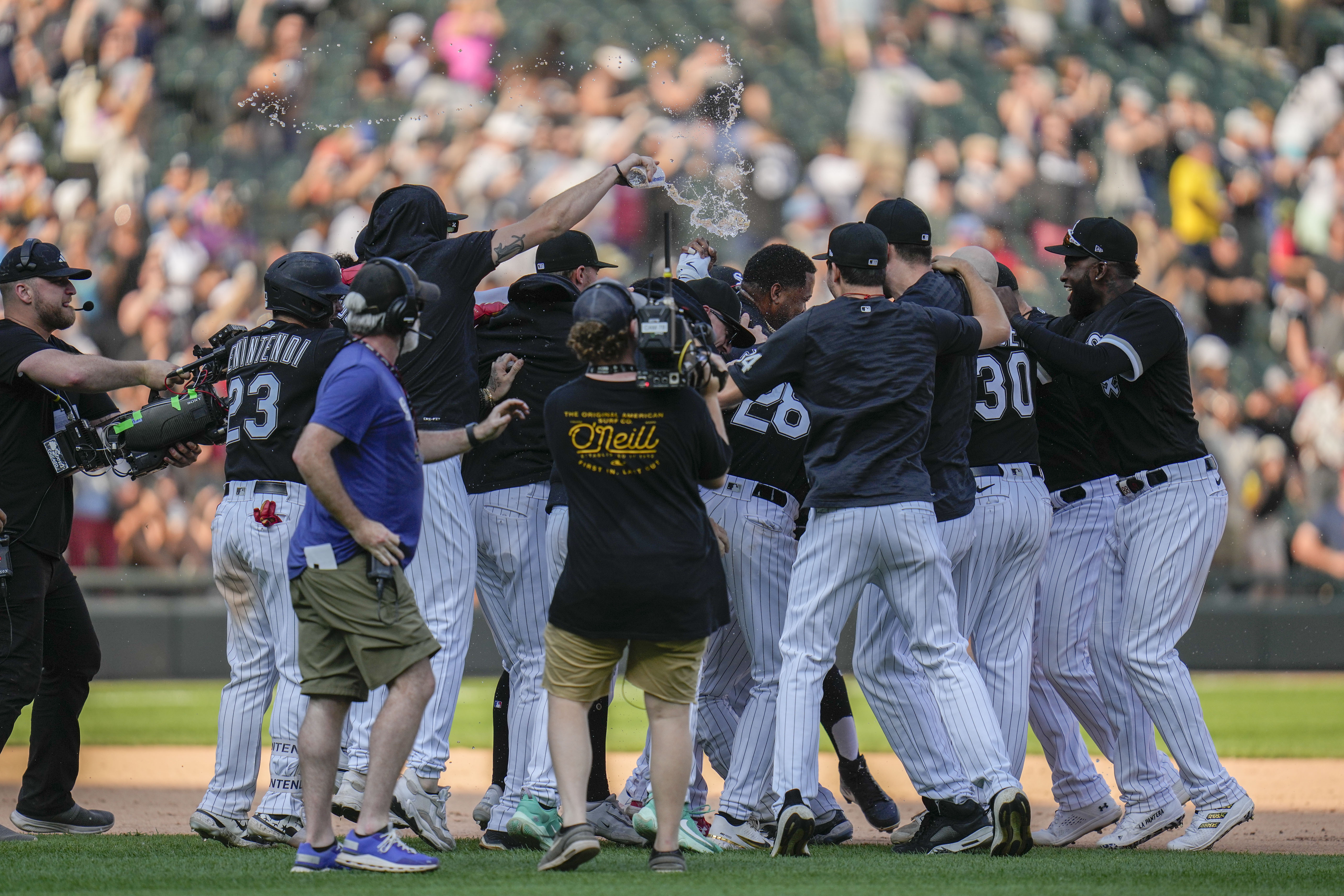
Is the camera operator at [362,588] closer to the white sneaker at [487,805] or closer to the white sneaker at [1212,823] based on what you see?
A: the white sneaker at [487,805]

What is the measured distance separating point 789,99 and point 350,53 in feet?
13.7

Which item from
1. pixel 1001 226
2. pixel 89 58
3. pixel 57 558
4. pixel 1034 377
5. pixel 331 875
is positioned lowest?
pixel 331 875

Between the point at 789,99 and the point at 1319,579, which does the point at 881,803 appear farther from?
the point at 789,99

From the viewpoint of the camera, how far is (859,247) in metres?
5.19

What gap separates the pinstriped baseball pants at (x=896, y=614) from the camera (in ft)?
16.3

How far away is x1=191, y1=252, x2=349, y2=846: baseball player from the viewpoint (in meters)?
5.26

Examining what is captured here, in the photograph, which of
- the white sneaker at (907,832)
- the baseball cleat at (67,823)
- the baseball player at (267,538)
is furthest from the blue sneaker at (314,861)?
the white sneaker at (907,832)

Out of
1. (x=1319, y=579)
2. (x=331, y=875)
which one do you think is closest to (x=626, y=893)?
(x=331, y=875)

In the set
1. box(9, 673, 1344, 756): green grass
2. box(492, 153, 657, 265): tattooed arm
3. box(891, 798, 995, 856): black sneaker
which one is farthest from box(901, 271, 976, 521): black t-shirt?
box(9, 673, 1344, 756): green grass

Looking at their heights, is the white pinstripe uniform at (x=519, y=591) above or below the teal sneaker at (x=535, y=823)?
above

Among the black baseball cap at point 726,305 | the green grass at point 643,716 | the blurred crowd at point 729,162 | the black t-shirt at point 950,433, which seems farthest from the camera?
the blurred crowd at point 729,162

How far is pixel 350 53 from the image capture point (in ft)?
47.0

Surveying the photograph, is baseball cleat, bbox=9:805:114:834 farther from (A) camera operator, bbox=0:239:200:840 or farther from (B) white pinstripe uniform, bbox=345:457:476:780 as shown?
(B) white pinstripe uniform, bbox=345:457:476:780

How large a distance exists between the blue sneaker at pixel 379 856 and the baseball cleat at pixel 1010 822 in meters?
1.80
